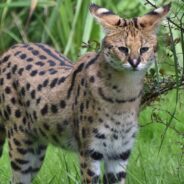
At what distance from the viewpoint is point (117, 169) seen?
5566 mm

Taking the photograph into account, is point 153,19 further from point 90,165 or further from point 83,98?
point 90,165

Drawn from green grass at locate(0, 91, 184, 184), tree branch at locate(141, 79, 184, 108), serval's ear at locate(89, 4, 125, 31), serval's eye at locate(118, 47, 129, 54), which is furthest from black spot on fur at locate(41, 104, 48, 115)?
serval's eye at locate(118, 47, 129, 54)

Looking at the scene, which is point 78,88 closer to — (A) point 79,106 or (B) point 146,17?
(A) point 79,106

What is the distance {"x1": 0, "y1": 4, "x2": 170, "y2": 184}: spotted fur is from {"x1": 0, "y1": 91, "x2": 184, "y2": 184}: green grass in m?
0.22

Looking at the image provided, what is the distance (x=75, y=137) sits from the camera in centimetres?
555

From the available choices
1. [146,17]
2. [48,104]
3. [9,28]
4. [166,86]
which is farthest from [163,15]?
[9,28]

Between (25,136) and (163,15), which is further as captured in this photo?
(25,136)

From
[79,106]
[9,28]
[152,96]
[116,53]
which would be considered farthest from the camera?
[9,28]

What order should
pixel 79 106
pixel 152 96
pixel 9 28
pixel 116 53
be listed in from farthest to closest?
1. pixel 9 28
2. pixel 152 96
3. pixel 79 106
4. pixel 116 53

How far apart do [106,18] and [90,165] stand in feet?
2.92

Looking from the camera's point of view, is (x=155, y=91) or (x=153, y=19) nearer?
(x=153, y=19)

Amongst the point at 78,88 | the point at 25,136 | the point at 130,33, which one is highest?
the point at 130,33

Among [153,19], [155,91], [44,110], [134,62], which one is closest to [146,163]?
[155,91]

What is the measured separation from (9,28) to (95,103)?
5.51 metres
